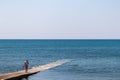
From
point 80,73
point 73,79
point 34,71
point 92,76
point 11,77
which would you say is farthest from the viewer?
point 80,73

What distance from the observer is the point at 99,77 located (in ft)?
144

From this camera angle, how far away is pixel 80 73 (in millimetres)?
47812

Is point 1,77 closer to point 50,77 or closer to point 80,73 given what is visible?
point 50,77

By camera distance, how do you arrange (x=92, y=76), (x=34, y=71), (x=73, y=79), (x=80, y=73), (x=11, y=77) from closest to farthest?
(x=11, y=77), (x=34, y=71), (x=73, y=79), (x=92, y=76), (x=80, y=73)

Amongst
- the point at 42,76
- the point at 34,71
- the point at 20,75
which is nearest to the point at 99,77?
the point at 42,76

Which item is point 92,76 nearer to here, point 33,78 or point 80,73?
point 80,73

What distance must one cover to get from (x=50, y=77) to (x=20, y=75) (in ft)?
32.0

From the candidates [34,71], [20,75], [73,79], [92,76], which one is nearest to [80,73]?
[92,76]

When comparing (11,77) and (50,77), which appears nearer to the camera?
(11,77)

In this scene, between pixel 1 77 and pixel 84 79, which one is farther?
pixel 84 79

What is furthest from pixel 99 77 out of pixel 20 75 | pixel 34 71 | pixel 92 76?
pixel 20 75

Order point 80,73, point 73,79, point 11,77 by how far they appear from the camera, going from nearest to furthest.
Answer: point 11,77, point 73,79, point 80,73

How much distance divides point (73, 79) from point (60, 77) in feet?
6.69

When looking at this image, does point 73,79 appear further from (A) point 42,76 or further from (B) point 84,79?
(A) point 42,76
